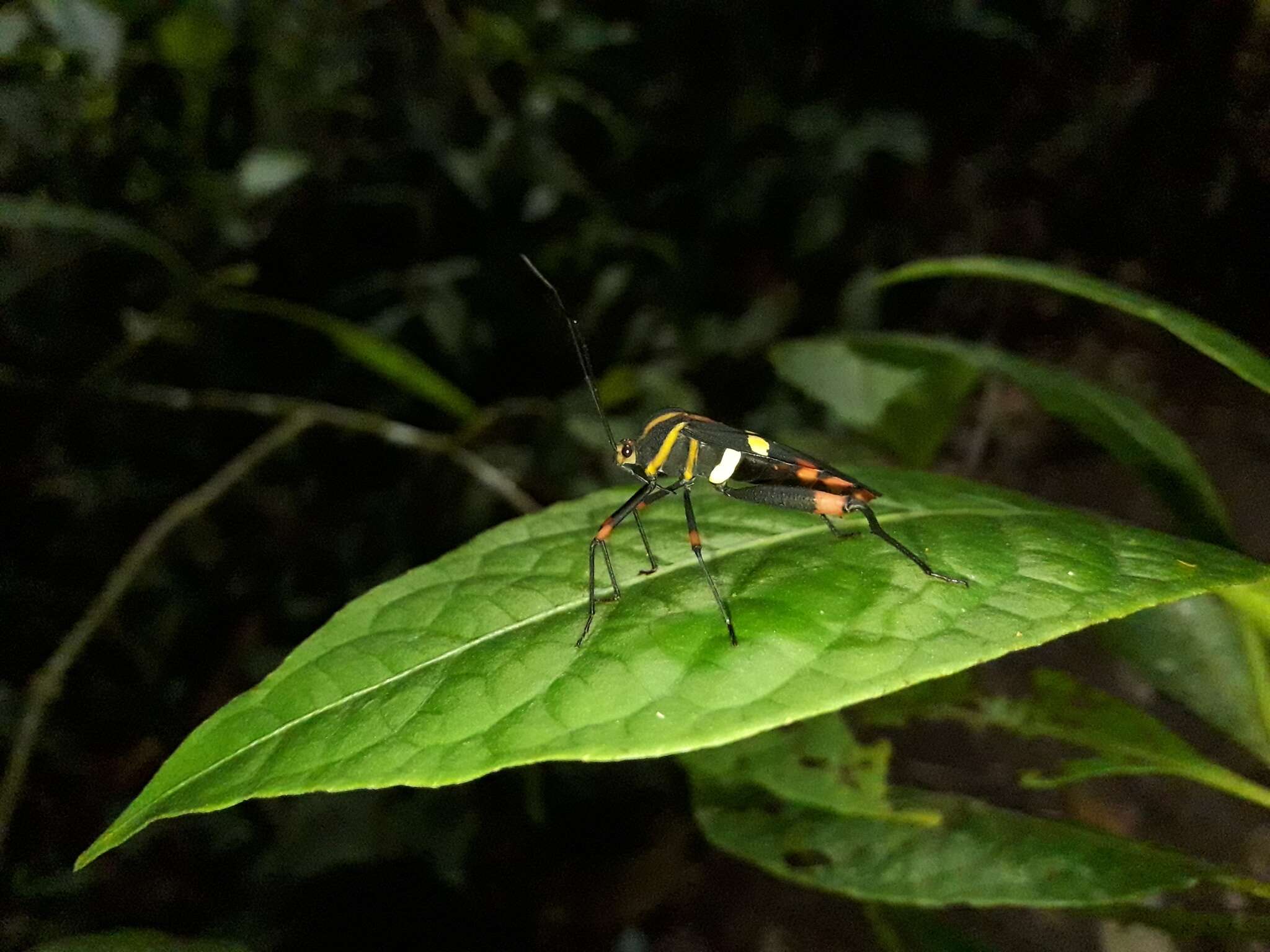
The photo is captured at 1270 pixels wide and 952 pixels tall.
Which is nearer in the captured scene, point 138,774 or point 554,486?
point 138,774

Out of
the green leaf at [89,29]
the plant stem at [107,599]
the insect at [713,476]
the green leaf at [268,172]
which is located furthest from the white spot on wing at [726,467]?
the green leaf at [89,29]

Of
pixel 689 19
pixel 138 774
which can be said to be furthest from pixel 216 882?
pixel 689 19

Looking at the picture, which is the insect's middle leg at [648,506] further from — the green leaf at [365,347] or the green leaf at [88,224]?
the green leaf at [88,224]

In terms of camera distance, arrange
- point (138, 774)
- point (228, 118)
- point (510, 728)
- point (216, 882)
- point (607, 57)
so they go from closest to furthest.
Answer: point (510, 728)
point (216, 882)
point (138, 774)
point (228, 118)
point (607, 57)

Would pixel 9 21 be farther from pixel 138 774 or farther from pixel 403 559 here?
pixel 138 774

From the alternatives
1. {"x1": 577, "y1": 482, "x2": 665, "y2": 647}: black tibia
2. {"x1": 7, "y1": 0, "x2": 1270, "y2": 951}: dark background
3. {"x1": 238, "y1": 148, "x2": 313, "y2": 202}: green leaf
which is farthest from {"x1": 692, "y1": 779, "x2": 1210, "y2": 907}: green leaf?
{"x1": 238, "y1": 148, "x2": 313, "y2": 202}: green leaf

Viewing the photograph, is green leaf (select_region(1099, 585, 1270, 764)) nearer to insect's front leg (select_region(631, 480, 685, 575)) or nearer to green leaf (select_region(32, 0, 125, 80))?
insect's front leg (select_region(631, 480, 685, 575))

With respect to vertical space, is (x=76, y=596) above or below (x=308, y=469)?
below
